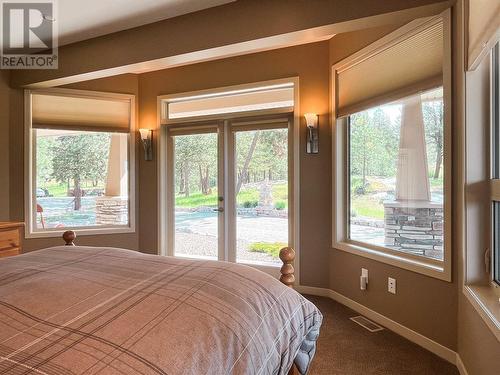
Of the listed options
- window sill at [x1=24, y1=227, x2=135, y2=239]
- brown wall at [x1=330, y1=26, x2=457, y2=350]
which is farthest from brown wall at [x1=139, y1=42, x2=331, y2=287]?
window sill at [x1=24, y1=227, x2=135, y2=239]

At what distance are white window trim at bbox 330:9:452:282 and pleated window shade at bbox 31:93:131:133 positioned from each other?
2.65 metres

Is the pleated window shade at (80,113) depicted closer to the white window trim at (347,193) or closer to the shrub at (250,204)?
the shrub at (250,204)

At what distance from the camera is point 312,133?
353 cm

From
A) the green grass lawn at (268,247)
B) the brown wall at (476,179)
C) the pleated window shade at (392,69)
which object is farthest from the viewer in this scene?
the green grass lawn at (268,247)

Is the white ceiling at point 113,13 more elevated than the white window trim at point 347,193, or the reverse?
the white ceiling at point 113,13

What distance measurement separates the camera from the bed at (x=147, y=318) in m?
0.87

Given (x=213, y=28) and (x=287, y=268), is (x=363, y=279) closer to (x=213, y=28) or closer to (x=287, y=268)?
(x=287, y=268)

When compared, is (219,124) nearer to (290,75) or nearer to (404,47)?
(290,75)

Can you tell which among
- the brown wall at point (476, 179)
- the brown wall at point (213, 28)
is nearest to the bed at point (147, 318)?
the brown wall at point (476, 179)

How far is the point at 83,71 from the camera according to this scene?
334 cm

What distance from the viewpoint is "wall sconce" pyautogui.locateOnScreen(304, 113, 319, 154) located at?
11.5 feet

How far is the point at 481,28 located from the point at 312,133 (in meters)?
1.98

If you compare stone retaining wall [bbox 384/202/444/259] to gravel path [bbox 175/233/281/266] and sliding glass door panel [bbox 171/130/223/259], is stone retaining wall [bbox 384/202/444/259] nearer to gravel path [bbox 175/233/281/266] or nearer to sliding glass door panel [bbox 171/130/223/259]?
gravel path [bbox 175/233/281/266]

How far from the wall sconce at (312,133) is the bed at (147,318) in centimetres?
203
